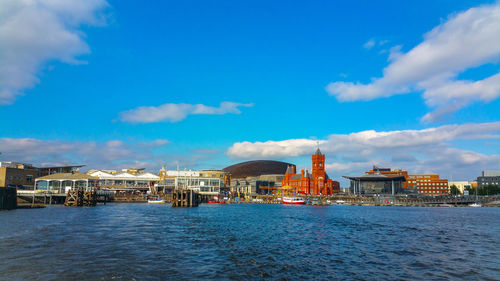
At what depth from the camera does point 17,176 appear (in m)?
110

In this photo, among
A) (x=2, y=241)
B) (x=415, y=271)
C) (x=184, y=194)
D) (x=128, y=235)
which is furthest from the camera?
(x=184, y=194)

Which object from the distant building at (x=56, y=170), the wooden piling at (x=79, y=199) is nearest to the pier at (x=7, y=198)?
the wooden piling at (x=79, y=199)

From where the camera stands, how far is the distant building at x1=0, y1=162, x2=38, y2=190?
101963 mm

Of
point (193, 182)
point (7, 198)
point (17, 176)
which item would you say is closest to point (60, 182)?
point (17, 176)

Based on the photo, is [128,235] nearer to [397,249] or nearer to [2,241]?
[2,241]

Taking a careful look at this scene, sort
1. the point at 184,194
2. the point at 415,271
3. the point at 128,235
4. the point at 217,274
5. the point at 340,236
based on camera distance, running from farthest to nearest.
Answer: the point at 184,194
the point at 340,236
the point at 128,235
the point at 415,271
the point at 217,274

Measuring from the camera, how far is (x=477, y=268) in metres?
21.8

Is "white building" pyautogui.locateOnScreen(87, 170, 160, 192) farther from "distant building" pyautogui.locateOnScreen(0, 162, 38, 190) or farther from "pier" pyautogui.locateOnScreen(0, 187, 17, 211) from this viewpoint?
"pier" pyautogui.locateOnScreen(0, 187, 17, 211)

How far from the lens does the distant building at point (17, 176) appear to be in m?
102

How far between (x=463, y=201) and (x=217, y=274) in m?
184

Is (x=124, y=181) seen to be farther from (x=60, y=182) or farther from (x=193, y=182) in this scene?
(x=60, y=182)

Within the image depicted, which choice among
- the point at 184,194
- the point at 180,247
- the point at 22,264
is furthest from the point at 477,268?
the point at 184,194

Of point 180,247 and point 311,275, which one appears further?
point 180,247

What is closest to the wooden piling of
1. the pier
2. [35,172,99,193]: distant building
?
the pier
